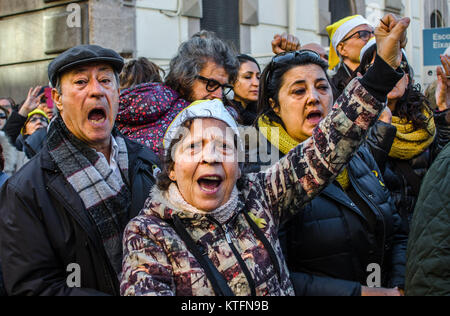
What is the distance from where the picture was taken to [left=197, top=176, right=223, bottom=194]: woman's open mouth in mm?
2121

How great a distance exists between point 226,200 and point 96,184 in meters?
0.66

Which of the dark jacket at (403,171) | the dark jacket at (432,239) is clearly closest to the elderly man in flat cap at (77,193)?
the dark jacket at (432,239)

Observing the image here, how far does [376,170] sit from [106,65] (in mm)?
1520

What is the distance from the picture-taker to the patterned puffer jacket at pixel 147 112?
342 cm

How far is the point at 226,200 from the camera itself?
2168 millimetres

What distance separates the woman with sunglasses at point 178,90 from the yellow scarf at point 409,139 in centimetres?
118

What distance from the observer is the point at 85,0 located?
7.43 meters

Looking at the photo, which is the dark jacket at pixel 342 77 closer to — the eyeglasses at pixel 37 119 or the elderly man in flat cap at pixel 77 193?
the elderly man in flat cap at pixel 77 193

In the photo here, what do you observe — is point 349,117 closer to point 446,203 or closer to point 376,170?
point 446,203

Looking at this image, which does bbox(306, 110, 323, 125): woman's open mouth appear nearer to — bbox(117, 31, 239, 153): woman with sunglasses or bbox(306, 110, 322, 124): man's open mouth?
bbox(306, 110, 322, 124): man's open mouth

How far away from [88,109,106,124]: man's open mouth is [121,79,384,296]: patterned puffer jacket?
60 cm

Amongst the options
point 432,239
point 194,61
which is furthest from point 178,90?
point 432,239

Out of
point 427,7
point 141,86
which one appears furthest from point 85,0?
point 427,7

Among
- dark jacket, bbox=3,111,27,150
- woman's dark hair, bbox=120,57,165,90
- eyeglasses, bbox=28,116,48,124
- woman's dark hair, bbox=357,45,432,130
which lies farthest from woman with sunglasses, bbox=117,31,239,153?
dark jacket, bbox=3,111,27,150
